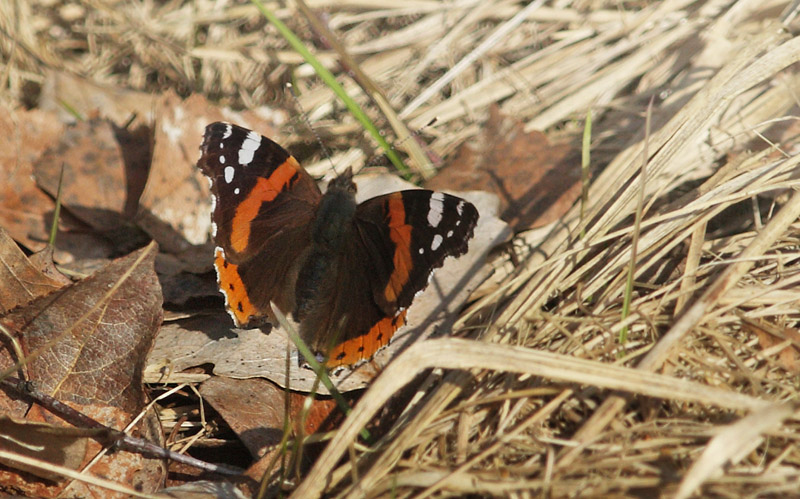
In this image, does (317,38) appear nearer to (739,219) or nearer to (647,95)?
(647,95)

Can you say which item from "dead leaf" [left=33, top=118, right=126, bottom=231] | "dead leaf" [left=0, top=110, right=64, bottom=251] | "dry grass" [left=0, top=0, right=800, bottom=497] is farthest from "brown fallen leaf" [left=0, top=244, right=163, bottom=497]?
"dead leaf" [left=33, top=118, right=126, bottom=231]

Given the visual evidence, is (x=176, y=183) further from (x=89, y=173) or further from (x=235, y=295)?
(x=235, y=295)

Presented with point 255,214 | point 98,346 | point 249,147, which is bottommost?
point 98,346

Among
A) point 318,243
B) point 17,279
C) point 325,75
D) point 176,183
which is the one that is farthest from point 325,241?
point 17,279

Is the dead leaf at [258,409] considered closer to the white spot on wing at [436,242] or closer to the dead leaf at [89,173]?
the white spot on wing at [436,242]

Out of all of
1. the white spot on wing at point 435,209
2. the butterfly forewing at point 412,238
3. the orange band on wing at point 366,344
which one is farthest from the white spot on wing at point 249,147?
the orange band on wing at point 366,344

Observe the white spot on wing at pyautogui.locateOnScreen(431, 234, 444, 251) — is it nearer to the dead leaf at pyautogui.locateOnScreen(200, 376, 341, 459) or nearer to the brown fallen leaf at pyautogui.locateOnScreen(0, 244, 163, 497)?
the dead leaf at pyautogui.locateOnScreen(200, 376, 341, 459)
